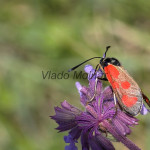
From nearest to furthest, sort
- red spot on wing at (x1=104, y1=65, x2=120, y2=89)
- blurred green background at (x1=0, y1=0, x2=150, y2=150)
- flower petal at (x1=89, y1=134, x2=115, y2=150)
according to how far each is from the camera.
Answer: flower petal at (x1=89, y1=134, x2=115, y2=150) < red spot on wing at (x1=104, y1=65, x2=120, y2=89) < blurred green background at (x1=0, y1=0, x2=150, y2=150)

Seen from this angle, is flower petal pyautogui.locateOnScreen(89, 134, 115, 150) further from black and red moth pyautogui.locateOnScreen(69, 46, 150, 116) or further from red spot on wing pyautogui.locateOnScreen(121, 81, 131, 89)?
red spot on wing pyautogui.locateOnScreen(121, 81, 131, 89)

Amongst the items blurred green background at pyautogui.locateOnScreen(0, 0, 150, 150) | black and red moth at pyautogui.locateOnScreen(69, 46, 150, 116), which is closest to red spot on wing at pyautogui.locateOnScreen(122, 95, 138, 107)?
black and red moth at pyautogui.locateOnScreen(69, 46, 150, 116)

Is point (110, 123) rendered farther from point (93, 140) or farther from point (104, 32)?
point (104, 32)

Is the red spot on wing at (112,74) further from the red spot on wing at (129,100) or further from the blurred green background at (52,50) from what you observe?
the blurred green background at (52,50)

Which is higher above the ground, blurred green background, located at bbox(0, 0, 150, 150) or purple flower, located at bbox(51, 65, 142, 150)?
blurred green background, located at bbox(0, 0, 150, 150)

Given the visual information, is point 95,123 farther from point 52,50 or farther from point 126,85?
point 52,50
